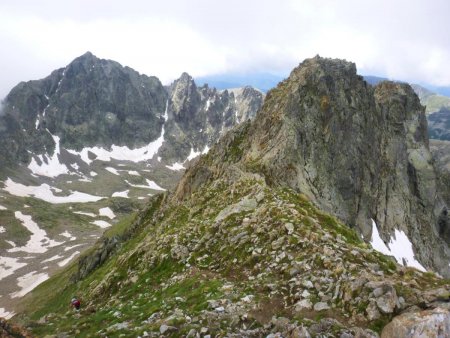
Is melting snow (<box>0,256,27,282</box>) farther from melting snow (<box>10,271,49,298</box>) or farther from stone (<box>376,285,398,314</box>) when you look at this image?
stone (<box>376,285,398,314</box>)

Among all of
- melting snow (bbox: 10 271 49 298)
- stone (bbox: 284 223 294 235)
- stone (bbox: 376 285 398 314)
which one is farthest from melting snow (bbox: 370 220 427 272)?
melting snow (bbox: 10 271 49 298)

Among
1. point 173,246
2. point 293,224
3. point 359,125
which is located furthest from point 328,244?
point 359,125

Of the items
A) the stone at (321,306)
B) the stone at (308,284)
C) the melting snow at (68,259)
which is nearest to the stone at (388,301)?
the stone at (321,306)

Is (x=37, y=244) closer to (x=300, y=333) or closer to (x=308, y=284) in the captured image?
(x=308, y=284)

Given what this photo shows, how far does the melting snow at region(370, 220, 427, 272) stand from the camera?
67287mm

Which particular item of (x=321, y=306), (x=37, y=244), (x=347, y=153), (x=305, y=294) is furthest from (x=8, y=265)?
(x=321, y=306)

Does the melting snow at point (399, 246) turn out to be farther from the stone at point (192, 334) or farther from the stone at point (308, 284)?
the stone at point (192, 334)

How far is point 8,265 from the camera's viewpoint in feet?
509

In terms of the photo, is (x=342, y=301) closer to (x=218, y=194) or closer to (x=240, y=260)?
(x=240, y=260)

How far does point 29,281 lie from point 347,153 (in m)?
117

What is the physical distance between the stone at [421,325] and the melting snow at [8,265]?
15593 centimetres

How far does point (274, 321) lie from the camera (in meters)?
16.4

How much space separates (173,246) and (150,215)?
2109 inches

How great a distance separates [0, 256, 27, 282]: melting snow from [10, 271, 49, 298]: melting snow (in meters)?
9.49
